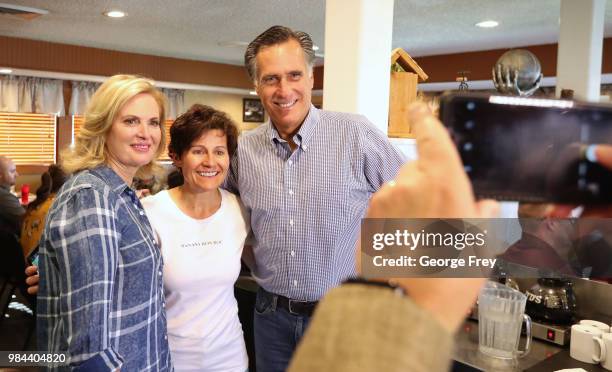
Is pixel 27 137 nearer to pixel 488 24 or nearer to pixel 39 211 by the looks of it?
pixel 39 211

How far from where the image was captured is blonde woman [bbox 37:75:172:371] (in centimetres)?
100

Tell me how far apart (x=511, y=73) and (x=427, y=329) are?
97cm

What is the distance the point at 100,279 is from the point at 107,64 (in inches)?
204

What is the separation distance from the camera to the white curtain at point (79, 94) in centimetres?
661

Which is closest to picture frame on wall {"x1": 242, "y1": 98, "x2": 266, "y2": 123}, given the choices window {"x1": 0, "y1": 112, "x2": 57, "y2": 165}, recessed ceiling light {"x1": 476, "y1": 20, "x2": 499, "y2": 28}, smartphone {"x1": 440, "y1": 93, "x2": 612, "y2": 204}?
window {"x1": 0, "y1": 112, "x2": 57, "y2": 165}

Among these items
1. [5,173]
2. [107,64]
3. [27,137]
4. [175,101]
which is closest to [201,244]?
[5,173]

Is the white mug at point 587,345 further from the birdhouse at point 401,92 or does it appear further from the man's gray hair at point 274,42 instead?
the man's gray hair at point 274,42

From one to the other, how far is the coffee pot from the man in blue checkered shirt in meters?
0.60

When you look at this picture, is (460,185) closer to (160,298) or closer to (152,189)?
(160,298)

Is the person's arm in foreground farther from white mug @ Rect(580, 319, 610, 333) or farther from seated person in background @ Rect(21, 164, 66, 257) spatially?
seated person in background @ Rect(21, 164, 66, 257)

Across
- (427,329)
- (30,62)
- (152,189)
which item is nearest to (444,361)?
(427,329)

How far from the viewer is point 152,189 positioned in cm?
204

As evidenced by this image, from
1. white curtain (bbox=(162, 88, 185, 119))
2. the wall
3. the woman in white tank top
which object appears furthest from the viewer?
the wall

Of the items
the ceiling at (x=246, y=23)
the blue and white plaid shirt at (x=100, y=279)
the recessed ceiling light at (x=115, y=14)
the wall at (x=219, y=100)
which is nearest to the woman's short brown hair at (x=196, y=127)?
the blue and white plaid shirt at (x=100, y=279)
